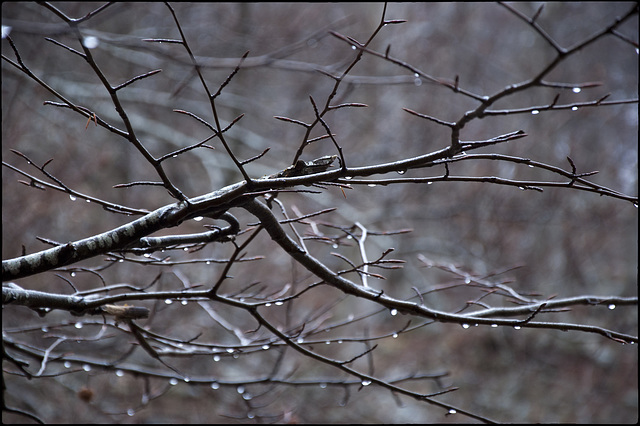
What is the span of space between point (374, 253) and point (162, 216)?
6869 millimetres

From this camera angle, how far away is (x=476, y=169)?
7465 mm

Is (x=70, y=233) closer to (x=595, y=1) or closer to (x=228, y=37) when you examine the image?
(x=228, y=37)

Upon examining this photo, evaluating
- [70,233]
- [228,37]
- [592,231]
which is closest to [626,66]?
[592,231]

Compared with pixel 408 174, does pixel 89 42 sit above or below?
below

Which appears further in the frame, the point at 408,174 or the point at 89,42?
the point at 408,174

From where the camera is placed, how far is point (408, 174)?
256 inches

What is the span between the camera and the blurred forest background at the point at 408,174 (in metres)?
5.31

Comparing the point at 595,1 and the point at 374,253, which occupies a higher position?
the point at 595,1

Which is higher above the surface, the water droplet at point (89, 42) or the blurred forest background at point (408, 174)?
the blurred forest background at point (408, 174)

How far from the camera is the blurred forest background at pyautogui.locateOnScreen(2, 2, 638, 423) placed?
5.31 metres

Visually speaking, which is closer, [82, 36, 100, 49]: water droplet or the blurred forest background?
[82, 36, 100, 49]: water droplet

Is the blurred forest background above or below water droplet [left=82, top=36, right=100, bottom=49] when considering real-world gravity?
above

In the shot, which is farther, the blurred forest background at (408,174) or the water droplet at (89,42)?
the blurred forest background at (408,174)

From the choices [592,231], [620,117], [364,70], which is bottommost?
[592,231]
